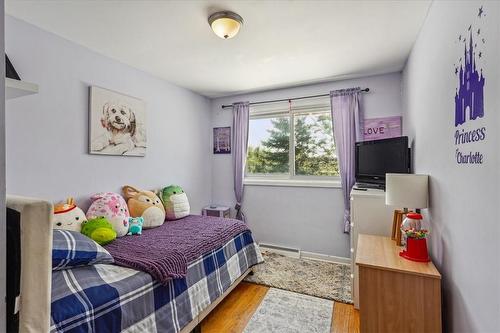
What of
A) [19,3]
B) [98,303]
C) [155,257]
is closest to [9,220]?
[98,303]

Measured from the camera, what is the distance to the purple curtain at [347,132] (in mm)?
3041

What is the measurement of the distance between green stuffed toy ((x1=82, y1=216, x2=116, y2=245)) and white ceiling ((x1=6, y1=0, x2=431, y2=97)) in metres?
1.55

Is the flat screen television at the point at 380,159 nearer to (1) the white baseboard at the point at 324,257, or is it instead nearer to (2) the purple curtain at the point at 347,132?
(2) the purple curtain at the point at 347,132

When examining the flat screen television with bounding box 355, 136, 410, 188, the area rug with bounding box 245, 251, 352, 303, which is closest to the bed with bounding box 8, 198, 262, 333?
the area rug with bounding box 245, 251, 352, 303

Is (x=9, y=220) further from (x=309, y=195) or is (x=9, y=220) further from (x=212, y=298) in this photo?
(x=309, y=195)

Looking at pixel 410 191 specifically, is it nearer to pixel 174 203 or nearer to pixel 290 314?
pixel 290 314

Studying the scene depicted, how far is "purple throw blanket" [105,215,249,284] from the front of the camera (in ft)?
5.30

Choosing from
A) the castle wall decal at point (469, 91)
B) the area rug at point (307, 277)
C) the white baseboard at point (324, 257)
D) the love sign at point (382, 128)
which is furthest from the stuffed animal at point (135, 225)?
the love sign at point (382, 128)

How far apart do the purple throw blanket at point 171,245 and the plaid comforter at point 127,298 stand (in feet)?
0.18

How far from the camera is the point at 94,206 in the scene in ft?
7.18

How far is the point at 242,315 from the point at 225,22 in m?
2.32

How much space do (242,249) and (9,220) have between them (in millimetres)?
2176

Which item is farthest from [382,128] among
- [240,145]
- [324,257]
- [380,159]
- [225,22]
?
[225,22]

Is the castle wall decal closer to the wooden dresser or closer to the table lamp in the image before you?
the table lamp
